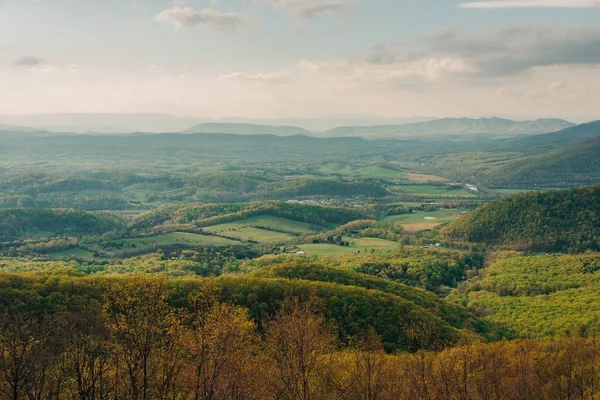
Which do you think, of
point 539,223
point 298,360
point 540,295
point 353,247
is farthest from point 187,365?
point 539,223

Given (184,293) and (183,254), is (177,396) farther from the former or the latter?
(183,254)

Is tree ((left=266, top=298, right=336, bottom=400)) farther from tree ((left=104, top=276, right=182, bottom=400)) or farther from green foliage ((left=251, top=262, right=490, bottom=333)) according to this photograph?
green foliage ((left=251, top=262, right=490, bottom=333))

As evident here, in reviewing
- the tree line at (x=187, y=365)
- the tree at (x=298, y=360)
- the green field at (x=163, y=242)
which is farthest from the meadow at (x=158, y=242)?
the tree at (x=298, y=360)

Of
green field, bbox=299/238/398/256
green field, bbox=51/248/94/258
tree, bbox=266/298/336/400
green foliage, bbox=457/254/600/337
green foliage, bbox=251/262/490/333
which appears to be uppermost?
tree, bbox=266/298/336/400

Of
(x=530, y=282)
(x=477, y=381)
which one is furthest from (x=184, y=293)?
(x=530, y=282)

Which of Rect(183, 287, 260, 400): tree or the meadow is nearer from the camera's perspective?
Rect(183, 287, 260, 400): tree

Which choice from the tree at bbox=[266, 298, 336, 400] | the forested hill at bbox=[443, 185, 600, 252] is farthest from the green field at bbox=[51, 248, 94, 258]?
the tree at bbox=[266, 298, 336, 400]

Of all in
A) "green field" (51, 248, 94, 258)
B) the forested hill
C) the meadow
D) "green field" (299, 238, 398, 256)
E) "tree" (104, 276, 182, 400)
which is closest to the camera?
"tree" (104, 276, 182, 400)
